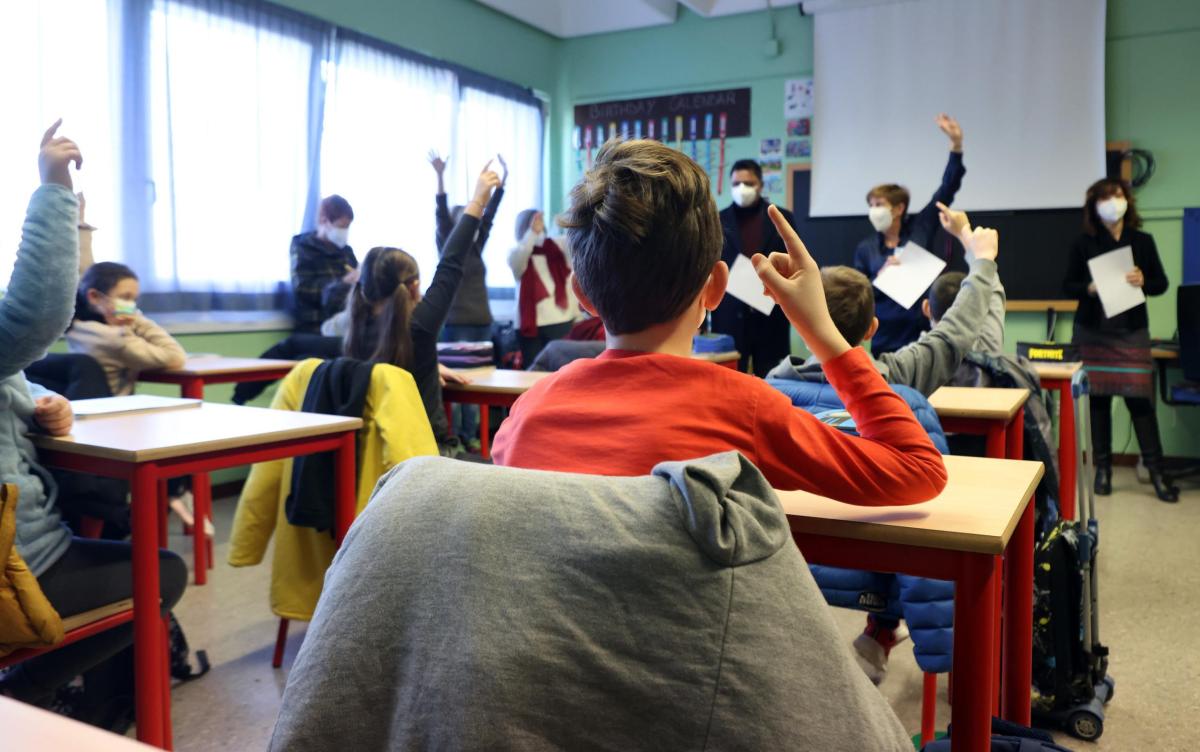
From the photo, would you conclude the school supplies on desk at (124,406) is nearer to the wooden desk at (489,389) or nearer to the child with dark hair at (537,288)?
the wooden desk at (489,389)

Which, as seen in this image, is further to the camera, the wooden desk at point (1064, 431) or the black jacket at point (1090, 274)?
the black jacket at point (1090, 274)

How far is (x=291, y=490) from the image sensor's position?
2.22 metres

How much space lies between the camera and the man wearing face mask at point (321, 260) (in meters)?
4.62

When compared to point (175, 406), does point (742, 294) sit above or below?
above

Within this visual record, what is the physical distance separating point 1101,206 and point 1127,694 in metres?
2.93

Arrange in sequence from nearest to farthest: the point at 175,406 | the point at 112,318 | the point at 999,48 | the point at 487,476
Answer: the point at 487,476 → the point at 175,406 → the point at 112,318 → the point at 999,48

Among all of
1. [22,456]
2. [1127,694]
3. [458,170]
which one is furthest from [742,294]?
[22,456]

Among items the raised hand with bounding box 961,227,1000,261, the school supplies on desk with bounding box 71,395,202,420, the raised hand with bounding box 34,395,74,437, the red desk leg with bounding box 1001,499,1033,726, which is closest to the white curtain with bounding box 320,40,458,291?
the school supplies on desk with bounding box 71,395,202,420

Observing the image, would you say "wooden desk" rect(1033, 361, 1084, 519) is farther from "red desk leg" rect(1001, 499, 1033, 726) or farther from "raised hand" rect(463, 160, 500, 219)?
"raised hand" rect(463, 160, 500, 219)

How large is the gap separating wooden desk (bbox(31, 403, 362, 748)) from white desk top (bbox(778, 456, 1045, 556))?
3.47 ft

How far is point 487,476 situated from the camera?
703 millimetres

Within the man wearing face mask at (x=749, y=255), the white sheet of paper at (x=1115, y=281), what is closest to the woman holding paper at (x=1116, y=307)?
the white sheet of paper at (x=1115, y=281)

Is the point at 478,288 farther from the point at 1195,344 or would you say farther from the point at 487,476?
the point at 487,476

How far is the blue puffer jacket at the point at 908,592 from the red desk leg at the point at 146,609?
1.16 metres
